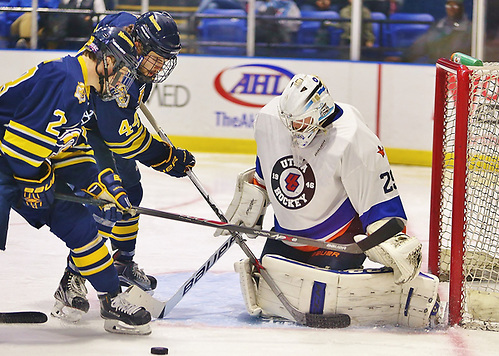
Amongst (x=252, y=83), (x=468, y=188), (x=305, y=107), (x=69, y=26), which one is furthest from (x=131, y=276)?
(x=69, y=26)

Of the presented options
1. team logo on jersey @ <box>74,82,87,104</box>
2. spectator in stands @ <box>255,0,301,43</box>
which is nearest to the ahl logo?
spectator in stands @ <box>255,0,301,43</box>

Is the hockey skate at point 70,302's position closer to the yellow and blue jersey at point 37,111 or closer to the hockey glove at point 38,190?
the hockey glove at point 38,190

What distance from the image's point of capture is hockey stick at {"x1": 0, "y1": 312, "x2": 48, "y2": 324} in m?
2.80

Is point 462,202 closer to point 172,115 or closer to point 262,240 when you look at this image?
point 262,240

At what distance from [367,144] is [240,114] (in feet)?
12.6

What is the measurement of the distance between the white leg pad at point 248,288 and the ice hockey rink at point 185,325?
0.13 feet

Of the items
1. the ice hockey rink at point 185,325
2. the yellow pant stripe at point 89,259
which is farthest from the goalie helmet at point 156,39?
the ice hockey rink at point 185,325

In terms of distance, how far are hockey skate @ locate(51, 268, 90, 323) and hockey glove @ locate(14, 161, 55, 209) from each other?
0.43m

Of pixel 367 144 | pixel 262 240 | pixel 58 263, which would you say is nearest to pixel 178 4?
pixel 262 240

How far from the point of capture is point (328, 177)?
2857 millimetres

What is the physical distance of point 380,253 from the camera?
277cm

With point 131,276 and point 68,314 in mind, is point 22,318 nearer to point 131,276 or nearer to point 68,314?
point 68,314

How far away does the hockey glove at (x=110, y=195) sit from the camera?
2.66m

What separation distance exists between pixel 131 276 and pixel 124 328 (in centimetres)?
53
